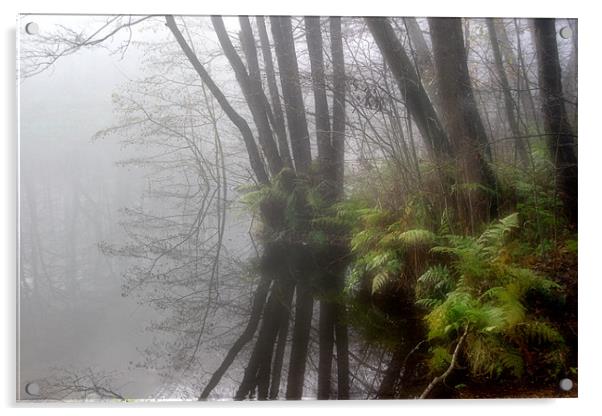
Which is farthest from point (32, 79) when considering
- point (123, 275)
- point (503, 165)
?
point (503, 165)

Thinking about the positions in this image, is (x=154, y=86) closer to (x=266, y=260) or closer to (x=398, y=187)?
(x=266, y=260)

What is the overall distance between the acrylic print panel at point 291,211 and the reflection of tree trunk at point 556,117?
18 mm

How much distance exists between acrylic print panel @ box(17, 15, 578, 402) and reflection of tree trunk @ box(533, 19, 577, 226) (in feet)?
0.06

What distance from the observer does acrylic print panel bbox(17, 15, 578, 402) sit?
3436 mm

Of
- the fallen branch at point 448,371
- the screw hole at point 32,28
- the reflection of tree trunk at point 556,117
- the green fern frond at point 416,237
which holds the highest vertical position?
the screw hole at point 32,28

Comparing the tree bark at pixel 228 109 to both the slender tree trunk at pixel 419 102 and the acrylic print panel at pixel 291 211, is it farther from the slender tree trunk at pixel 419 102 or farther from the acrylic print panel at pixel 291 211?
the slender tree trunk at pixel 419 102

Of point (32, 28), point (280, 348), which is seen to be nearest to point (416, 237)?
point (280, 348)

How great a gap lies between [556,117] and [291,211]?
1.63 m

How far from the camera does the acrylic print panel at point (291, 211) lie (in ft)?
11.3

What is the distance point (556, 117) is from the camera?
11.6 ft

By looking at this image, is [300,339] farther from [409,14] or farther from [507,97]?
[409,14]

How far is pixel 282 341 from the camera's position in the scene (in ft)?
11.4

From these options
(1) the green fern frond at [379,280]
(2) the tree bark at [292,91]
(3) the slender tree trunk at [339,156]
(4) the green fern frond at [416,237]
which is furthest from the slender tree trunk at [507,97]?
(2) the tree bark at [292,91]

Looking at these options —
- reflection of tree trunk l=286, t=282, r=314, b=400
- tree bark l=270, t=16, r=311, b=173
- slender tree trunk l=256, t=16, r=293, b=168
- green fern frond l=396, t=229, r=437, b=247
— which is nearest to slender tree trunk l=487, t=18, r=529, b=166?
green fern frond l=396, t=229, r=437, b=247
